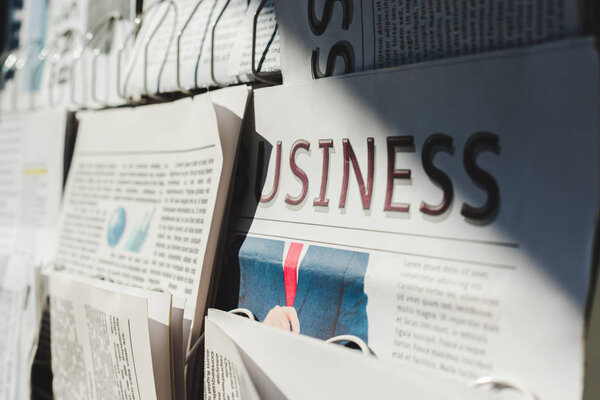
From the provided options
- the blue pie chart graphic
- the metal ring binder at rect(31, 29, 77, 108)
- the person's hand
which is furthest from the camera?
the metal ring binder at rect(31, 29, 77, 108)

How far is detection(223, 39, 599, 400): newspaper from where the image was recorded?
0.30 meters

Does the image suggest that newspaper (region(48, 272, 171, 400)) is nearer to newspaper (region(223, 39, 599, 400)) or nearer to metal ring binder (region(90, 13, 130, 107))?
newspaper (region(223, 39, 599, 400))

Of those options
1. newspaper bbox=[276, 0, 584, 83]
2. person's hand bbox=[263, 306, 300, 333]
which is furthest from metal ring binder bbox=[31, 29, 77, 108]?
person's hand bbox=[263, 306, 300, 333]

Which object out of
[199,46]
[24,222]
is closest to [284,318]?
[199,46]

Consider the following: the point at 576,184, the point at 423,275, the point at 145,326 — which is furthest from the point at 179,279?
the point at 576,184

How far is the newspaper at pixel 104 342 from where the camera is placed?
1.49 feet

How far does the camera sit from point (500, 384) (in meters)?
0.32

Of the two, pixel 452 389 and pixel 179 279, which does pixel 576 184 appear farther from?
pixel 179 279

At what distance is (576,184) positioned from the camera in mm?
304

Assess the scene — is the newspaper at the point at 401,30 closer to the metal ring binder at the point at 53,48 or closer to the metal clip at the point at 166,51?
the metal clip at the point at 166,51

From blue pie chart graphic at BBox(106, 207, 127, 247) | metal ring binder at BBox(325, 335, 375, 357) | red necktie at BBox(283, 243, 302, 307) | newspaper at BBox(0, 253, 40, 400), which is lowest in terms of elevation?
newspaper at BBox(0, 253, 40, 400)

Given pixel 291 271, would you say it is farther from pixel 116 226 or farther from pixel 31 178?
pixel 31 178

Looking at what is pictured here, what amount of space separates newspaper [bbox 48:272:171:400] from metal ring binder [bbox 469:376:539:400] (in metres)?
0.27

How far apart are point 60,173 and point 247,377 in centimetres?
51
